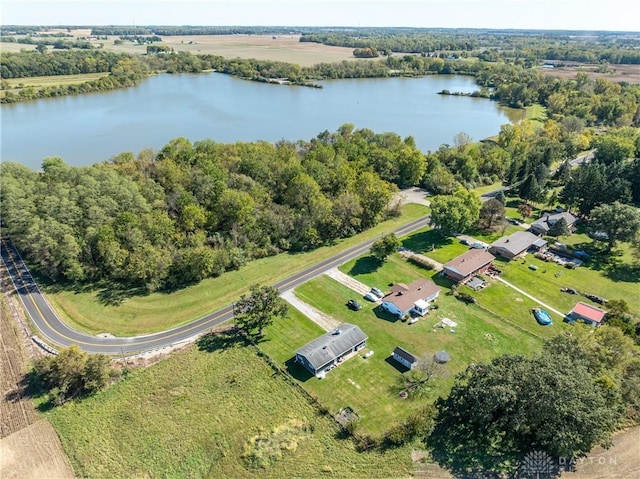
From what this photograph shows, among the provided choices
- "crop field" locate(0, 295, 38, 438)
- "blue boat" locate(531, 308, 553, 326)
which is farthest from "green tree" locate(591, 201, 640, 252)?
"crop field" locate(0, 295, 38, 438)

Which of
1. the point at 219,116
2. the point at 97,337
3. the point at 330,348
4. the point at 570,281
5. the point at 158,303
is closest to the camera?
the point at 330,348

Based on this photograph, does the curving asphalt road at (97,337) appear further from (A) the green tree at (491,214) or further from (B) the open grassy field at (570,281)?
(A) the green tree at (491,214)

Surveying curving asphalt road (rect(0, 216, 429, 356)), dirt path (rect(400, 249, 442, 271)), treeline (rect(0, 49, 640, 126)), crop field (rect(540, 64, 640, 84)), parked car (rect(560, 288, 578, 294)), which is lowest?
curving asphalt road (rect(0, 216, 429, 356))

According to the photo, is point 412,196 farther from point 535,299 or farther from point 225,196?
point 225,196

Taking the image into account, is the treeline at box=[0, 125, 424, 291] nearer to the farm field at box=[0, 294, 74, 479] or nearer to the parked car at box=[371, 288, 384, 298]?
the parked car at box=[371, 288, 384, 298]

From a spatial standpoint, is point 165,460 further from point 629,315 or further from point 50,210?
point 629,315

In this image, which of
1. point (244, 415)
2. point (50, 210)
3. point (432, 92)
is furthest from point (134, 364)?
point (432, 92)

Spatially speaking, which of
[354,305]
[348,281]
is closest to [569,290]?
[354,305]
